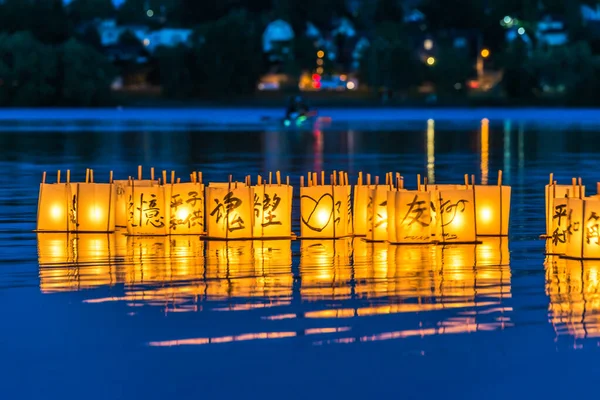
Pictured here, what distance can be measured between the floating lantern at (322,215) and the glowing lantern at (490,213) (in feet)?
5.61

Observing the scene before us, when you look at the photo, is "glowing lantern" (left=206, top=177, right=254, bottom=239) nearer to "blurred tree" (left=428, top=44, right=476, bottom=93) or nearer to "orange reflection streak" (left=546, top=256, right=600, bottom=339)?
"orange reflection streak" (left=546, top=256, right=600, bottom=339)

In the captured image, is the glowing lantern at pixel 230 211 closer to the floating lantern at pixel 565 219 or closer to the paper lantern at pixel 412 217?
the paper lantern at pixel 412 217

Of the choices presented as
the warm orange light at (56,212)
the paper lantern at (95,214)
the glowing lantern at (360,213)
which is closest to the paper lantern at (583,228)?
the glowing lantern at (360,213)

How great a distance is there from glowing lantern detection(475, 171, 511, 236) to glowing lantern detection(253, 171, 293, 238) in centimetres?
243

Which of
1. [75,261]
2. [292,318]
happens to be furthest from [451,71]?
[292,318]

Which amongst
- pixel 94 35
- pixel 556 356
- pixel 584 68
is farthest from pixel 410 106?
pixel 556 356

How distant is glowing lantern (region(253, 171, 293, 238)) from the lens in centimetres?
1827

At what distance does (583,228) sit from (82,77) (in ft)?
343

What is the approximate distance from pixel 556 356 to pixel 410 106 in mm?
110523

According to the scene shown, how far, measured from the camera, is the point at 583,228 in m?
16.0

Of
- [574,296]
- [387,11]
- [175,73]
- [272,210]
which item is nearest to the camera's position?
[574,296]

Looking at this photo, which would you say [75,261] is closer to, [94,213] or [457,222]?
[94,213]

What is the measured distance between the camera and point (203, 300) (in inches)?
526

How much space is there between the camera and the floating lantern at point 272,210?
18.3 metres
